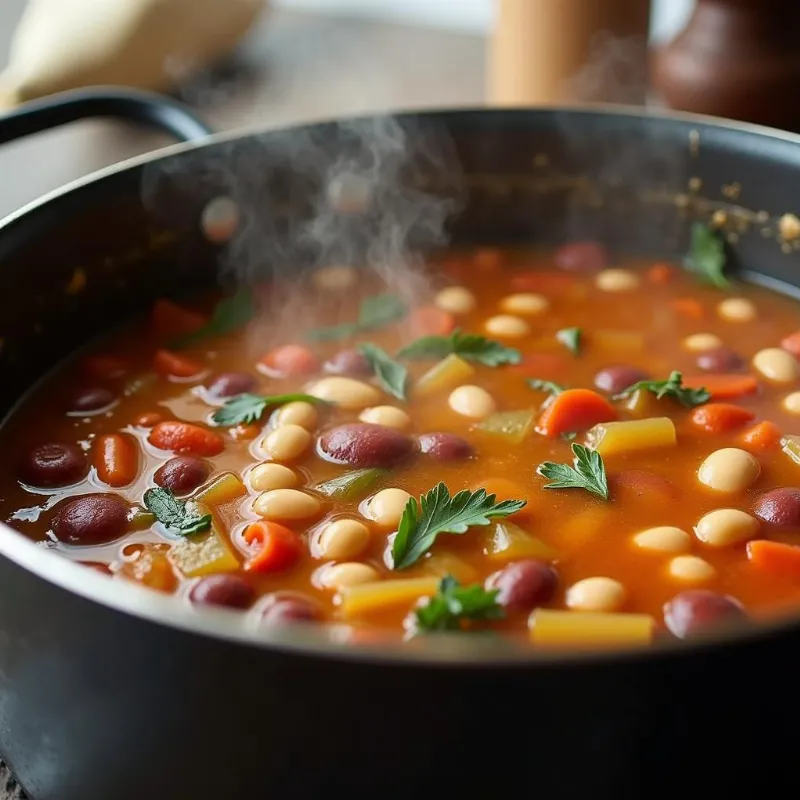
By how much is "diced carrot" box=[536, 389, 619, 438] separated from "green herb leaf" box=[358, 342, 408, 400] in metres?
0.24

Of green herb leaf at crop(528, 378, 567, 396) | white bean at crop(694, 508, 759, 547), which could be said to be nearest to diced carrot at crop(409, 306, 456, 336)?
green herb leaf at crop(528, 378, 567, 396)

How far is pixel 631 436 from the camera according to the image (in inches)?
65.6

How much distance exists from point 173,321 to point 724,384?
0.97 meters

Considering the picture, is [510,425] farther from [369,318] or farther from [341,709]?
[341,709]

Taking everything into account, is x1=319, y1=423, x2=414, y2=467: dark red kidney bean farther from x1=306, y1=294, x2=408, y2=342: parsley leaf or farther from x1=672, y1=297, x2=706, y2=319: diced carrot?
x1=672, y1=297, x2=706, y2=319: diced carrot

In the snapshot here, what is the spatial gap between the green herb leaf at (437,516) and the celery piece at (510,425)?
210 millimetres

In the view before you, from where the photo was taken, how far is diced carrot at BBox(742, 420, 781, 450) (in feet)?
5.54

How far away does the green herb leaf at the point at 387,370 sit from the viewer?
1.83 metres

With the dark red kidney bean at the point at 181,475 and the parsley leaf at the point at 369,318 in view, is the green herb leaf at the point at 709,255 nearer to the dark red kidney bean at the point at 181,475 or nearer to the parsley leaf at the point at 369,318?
the parsley leaf at the point at 369,318

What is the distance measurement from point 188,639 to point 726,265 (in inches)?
62.5

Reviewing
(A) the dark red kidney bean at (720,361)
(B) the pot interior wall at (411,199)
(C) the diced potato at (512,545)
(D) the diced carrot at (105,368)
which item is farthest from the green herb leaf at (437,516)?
(B) the pot interior wall at (411,199)

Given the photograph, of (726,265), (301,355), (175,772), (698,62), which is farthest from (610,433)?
(698,62)

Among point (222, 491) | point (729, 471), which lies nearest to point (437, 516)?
point (222, 491)

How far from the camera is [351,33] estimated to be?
343 cm
